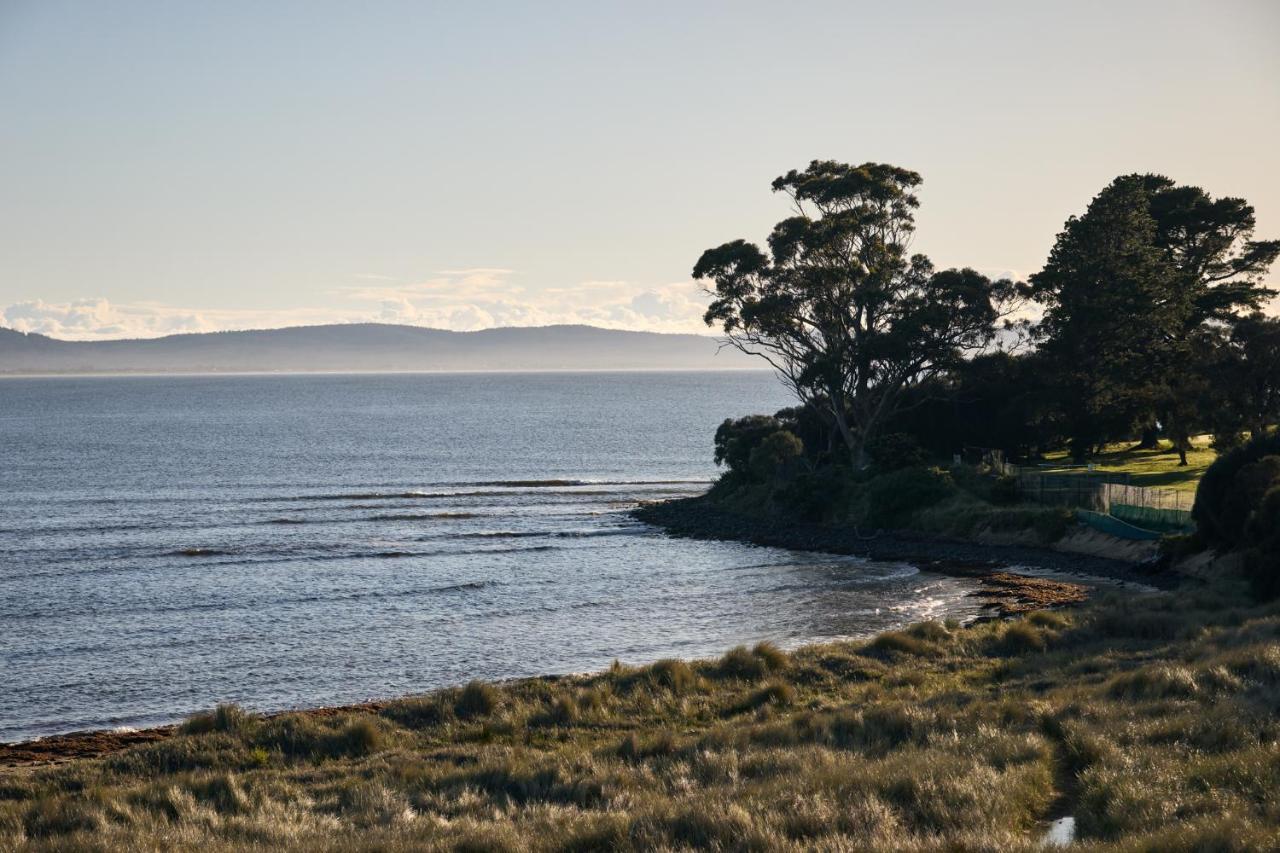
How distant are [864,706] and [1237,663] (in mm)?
6492

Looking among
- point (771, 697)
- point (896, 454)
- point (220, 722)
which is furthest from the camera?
point (896, 454)

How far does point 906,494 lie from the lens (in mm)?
57031

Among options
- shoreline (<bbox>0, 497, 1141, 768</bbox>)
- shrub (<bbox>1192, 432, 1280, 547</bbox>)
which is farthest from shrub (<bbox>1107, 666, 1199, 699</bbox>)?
shrub (<bbox>1192, 432, 1280, 547</bbox>)

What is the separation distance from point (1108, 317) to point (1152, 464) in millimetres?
8065

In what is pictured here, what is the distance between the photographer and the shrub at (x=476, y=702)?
24.2 m

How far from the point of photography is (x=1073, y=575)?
42625mm

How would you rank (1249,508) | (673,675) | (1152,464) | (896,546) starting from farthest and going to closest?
(1152,464) → (896,546) → (1249,508) → (673,675)

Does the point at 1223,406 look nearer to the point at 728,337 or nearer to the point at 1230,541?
the point at 1230,541

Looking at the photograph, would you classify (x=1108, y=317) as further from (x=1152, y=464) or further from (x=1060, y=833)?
(x=1060, y=833)

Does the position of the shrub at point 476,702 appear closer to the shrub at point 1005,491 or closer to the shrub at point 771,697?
the shrub at point 771,697

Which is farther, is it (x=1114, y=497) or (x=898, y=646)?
(x=1114, y=497)

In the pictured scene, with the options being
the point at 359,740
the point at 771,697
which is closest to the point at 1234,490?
the point at 771,697

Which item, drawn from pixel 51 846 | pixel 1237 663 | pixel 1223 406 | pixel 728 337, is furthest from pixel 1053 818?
pixel 728 337

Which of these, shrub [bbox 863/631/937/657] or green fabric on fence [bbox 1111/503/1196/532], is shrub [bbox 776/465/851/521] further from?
shrub [bbox 863/631/937/657]
